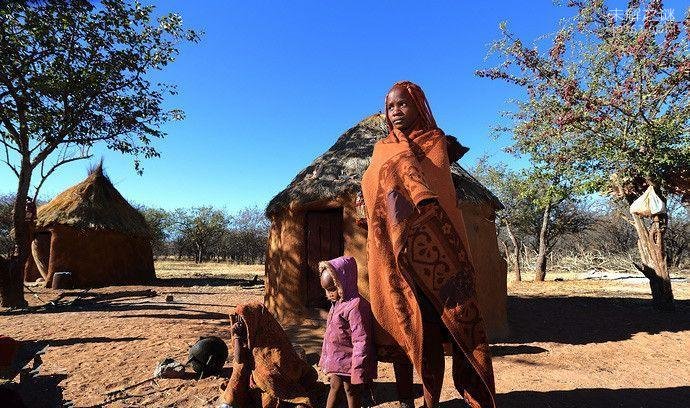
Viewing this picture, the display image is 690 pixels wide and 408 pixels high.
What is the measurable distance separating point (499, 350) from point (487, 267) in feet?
5.34

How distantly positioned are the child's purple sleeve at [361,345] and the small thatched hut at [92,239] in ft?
53.5

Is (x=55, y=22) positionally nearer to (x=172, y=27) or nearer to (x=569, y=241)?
(x=172, y=27)

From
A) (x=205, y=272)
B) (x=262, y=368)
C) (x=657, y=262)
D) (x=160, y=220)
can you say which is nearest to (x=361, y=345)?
(x=262, y=368)

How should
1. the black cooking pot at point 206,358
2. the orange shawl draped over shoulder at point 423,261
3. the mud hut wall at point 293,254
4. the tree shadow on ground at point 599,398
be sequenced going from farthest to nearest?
the mud hut wall at point 293,254 → the black cooking pot at point 206,358 → the tree shadow on ground at point 599,398 → the orange shawl draped over shoulder at point 423,261

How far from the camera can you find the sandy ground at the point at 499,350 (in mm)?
3879

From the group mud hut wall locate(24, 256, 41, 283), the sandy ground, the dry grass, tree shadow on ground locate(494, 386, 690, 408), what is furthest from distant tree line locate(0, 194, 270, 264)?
tree shadow on ground locate(494, 386, 690, 408)

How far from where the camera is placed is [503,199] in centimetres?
2478

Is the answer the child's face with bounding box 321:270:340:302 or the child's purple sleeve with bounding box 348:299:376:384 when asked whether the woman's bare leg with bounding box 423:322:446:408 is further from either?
the child's face with bounding box 321:270:340:302

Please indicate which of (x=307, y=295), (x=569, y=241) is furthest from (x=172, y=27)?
(x=569, y=241)

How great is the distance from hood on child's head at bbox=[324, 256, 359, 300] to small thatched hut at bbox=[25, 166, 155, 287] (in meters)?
16.1

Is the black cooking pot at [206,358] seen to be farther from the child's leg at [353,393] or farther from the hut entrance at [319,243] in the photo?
the hut entrance at [319,243]

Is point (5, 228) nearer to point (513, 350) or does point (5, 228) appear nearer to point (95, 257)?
point (95, 257)

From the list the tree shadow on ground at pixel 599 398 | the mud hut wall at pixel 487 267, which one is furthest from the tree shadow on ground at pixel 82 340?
the mud hut wall at pixel 487 267

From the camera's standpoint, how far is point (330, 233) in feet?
25.5
